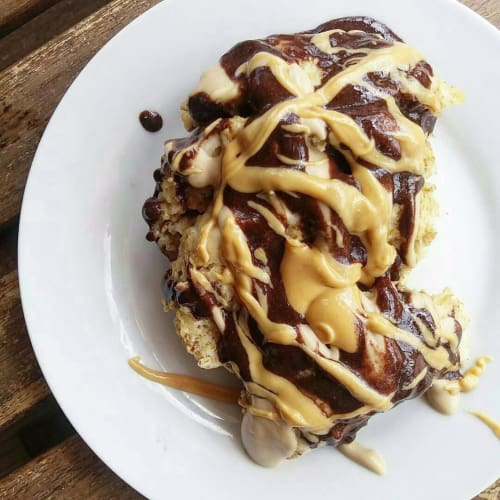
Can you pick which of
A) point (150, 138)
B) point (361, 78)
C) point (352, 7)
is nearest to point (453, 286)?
A: point (361, 78)

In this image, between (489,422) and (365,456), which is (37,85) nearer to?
(365,456)

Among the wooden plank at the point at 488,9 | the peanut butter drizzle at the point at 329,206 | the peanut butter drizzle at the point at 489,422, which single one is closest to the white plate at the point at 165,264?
the peanut butter drizzle at the point at 489,422

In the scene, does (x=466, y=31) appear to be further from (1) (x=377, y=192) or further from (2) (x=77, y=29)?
(2) (x=77, y=29)

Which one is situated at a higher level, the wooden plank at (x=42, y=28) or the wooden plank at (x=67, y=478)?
the wooden plank at (x=42, y=28)

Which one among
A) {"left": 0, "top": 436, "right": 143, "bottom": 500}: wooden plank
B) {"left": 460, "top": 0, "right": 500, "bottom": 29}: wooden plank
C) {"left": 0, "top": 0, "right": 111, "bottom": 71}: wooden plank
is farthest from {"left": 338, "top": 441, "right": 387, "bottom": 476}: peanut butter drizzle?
{"left": 0, "top": 0, "right": 111, "bottom": 71}: wooden plank

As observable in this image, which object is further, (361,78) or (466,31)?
(466,31)

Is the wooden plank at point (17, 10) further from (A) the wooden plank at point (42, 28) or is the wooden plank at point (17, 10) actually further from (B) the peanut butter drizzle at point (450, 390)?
(B) the peanut butter drizzle at point (450, 390)

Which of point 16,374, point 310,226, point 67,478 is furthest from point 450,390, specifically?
point 16,374
